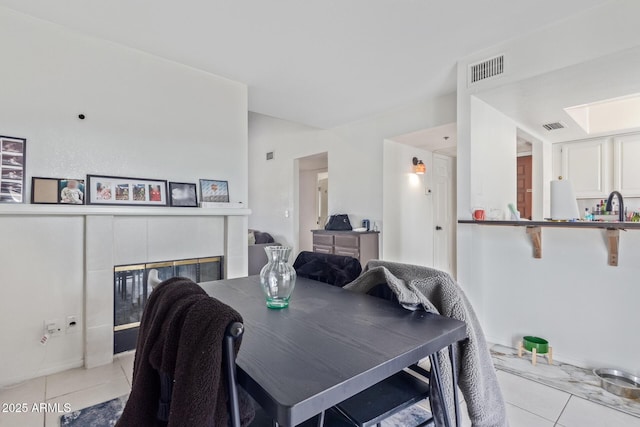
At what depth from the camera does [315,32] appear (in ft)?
7.81

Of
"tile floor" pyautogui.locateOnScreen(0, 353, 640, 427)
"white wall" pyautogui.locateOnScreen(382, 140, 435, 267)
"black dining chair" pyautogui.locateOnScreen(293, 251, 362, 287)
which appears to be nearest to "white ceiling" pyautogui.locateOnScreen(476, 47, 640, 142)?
"white wall" pyautogui.locateOnScreen(382, 140, 435, 267)

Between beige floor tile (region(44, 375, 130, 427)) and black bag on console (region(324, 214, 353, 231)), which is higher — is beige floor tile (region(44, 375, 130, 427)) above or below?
below

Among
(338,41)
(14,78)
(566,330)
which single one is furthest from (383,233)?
(14,78)

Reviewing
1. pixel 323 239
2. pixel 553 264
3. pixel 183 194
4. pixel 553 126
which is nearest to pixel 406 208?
pixel 323 239

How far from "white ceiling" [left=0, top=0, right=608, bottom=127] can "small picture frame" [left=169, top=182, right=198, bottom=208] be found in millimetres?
1128

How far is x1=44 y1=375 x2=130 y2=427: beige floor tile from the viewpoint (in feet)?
5.83

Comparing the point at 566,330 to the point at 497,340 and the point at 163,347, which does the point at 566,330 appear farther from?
the point at 163,347

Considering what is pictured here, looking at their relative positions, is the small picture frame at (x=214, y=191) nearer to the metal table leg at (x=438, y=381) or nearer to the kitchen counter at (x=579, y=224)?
the kitchen counter at (x=579, y=224)

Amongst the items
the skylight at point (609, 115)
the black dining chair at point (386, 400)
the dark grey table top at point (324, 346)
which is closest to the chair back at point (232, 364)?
the dark grey table top at point (324, 346)

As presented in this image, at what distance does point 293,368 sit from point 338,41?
8.10 feet

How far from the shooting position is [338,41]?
2.50 m

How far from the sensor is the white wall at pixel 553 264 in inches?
83.7

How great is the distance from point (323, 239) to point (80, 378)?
3.04 meters

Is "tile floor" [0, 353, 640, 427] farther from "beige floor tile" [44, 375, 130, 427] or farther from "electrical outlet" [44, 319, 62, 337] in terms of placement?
"electrical outlet" [44, 319, 62, 337]
